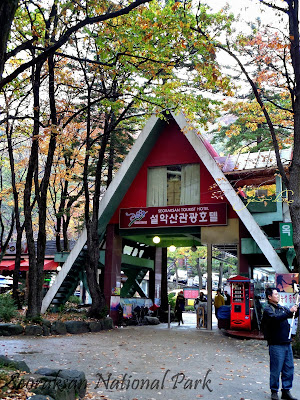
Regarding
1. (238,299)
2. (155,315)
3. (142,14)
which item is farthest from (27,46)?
(155,315)

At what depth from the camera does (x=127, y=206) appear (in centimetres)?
2061

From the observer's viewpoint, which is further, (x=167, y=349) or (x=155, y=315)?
(x=155, y=315)

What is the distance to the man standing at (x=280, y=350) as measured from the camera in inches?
261

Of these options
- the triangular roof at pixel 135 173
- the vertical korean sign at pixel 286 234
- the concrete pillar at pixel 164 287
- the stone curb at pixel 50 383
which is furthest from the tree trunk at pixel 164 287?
the stone curb at pixel 50 383

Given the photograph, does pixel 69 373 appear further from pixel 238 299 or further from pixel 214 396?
pixel 238 299

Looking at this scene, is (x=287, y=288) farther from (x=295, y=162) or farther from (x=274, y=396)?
(x=274, y=396)

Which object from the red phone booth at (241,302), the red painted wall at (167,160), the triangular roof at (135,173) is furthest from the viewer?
the red painted wall at (167,160)

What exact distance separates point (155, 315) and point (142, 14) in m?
17.3

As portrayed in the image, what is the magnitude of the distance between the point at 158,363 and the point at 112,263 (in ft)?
35.2

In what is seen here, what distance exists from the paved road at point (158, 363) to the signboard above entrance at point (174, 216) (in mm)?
5341

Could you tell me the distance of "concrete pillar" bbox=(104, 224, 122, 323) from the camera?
20.1 meters

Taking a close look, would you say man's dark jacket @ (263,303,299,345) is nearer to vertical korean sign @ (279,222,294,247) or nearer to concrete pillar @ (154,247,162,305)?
vertical korean sign @ (279,222,294,247)

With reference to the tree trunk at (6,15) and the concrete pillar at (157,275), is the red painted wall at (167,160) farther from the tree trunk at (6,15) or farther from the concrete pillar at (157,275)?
the tree trunk at (6,15)

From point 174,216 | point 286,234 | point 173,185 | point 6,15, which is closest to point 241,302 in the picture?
point 286,234
